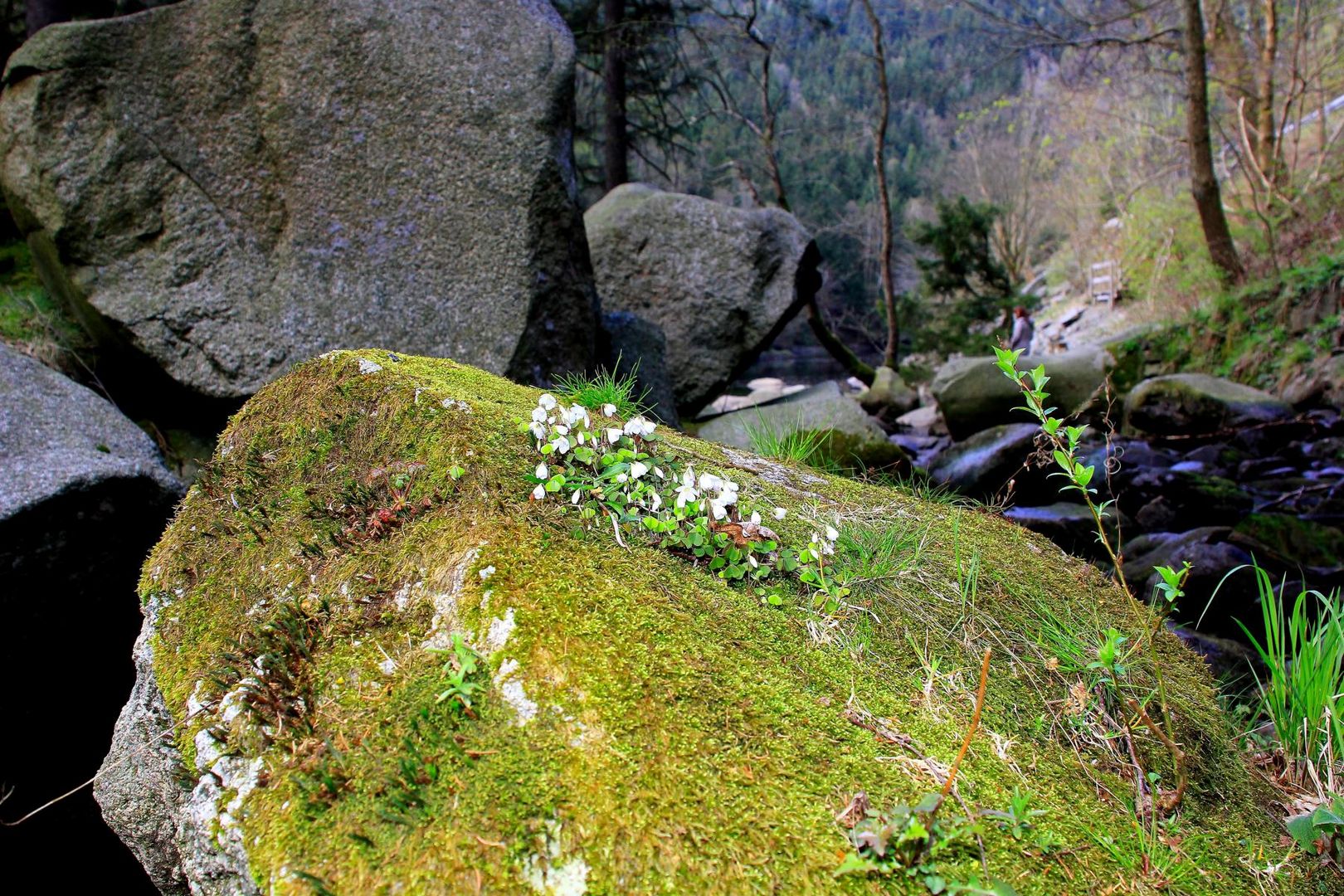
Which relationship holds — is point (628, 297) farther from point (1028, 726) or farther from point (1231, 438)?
point (1028, 726)

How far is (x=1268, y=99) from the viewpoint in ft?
41.8

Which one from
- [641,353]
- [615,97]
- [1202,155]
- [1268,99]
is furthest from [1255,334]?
[615,97]

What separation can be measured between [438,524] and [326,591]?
301mm

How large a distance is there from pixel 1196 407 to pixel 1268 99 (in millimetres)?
6957

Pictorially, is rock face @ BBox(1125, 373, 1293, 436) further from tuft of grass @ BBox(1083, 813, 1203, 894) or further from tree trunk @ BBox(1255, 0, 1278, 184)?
tuft of grass @ BBox(1083, 813, 1203, 894)

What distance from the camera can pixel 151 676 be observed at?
2.02 meters

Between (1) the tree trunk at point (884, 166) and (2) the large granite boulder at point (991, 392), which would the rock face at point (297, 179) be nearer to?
(2) the large granite boulder at point (991, 392)

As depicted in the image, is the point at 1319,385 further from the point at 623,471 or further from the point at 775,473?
the point at 623,471

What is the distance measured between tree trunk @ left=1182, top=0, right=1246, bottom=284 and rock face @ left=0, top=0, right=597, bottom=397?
9.79m

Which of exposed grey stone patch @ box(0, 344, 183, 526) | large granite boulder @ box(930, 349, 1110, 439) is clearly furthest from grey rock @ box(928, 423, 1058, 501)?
exposed grey stone patch @ box(0, 344, 183, 526)

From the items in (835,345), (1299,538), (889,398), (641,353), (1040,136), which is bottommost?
(889,398)

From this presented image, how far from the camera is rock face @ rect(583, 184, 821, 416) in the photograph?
8.66 metres

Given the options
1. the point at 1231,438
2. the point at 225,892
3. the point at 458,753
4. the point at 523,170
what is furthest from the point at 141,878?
the point at 1231,438

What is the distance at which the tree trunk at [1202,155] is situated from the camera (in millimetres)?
10859
